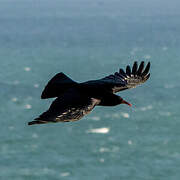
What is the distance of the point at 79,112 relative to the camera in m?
17.0

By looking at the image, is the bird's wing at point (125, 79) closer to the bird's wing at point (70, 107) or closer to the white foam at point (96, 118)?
the bird's wing at point (70, 107)

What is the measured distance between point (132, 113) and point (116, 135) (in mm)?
18506

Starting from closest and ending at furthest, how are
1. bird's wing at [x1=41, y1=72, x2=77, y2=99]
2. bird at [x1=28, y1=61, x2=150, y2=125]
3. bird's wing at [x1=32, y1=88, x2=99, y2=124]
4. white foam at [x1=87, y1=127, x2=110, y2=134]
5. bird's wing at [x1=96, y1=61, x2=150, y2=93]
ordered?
bird's wing at [x1=32, y1=88, x2=99, y2=124] → bird at [x1=28, y1=61, x2=150, y2=125] → bird's wing at [x1=41, y1=72, x2=77, y2=99] → bird's wing at [x1=96, y1=61, x2=150, y2=93] → white foam at [x1=87, y1=127, x2=110, y2=134]

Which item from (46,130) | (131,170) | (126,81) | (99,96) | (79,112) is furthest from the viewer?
(46,130)

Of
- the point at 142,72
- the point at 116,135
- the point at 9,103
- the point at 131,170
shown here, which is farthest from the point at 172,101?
the point at 142,72

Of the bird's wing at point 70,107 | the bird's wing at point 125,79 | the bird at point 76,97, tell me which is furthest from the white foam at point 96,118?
the bird's wing at point 70,107

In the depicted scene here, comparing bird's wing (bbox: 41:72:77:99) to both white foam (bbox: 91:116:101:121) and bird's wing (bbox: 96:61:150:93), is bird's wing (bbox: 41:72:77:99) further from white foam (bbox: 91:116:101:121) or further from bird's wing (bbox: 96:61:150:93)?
white foam (bbox: 91:116:101:121)

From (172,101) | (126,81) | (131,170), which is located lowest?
(131,170)

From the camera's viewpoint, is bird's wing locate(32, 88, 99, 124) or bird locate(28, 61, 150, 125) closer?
bird's wing locate(32, 88, 99, 124)

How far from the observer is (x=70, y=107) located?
56.7 feet

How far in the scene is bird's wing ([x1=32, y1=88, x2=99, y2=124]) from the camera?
16.3m

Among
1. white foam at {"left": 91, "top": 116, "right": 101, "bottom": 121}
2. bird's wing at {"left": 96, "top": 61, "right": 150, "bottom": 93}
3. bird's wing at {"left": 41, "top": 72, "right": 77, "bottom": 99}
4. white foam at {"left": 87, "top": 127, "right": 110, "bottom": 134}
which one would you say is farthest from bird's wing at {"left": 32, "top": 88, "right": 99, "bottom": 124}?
white foam at {"left": 91, "top": 116, "right": 101, "bottom": 121}

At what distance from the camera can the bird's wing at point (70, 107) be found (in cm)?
1634

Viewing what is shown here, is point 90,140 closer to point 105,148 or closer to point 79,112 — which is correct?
point 105,148
